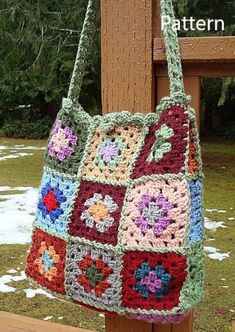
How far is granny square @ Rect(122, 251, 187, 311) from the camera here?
932 millimetres

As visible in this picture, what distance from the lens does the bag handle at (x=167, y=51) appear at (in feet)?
3.18

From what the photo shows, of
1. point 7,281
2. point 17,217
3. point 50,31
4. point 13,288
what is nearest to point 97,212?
point 13,288

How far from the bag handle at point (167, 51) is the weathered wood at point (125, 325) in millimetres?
494

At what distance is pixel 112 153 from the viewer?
40.2 inches

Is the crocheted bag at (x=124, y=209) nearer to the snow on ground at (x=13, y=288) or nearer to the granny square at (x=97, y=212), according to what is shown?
the granny square at (x=97, y=212)

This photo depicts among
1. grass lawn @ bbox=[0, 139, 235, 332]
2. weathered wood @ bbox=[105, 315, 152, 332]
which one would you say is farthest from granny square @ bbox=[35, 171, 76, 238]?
grass lawn @ bbox=[0, 139, 235, 332]

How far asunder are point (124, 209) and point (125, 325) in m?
0.33

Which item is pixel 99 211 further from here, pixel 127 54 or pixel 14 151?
pixel 14 151

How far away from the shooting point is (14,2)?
850 cm

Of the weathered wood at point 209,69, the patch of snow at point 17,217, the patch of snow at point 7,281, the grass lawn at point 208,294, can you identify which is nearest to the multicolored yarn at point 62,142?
the weathered wood at point 209,69

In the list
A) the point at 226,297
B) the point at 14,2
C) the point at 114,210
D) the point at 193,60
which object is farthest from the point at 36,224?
the point at 14,2

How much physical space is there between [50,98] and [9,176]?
6.83 metres

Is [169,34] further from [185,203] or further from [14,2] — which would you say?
[14,2]

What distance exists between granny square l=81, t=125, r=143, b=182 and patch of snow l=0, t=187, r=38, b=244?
3414 mm
